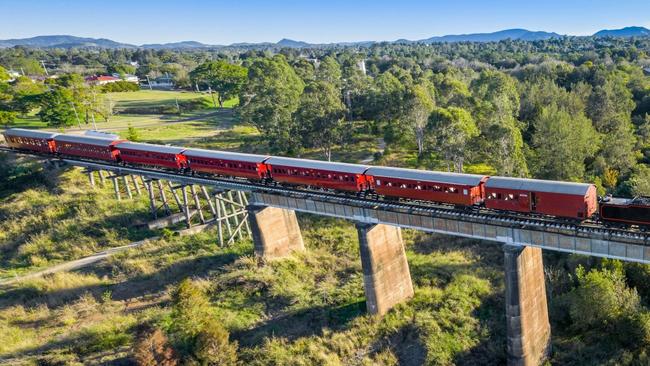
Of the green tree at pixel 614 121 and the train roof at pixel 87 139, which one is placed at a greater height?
the train roof at pixel 87 139

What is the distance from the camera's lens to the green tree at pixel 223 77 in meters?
106

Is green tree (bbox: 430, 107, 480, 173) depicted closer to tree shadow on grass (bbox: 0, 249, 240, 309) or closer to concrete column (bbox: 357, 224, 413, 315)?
concrete column (bbox: 357, 224, 413, 315)

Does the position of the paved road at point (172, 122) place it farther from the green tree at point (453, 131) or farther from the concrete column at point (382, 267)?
the concrete column at point (382, 267)

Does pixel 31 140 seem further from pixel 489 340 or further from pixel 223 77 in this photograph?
pixel 489 340

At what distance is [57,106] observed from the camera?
76.6 m

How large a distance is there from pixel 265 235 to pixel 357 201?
466 inches

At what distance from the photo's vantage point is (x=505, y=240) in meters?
29.4

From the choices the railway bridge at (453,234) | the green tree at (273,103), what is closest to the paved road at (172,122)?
the green tree at (273,103)

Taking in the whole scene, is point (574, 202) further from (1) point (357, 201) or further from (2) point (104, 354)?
(2) point (104, 354)

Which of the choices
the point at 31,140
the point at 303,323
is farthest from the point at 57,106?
the point at 303,323

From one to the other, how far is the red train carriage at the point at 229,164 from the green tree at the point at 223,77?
6219 cm

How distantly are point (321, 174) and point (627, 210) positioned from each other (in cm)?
2221

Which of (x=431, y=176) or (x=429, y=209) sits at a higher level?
(x=431, y=176)

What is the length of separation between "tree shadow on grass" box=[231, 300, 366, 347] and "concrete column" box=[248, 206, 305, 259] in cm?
845
